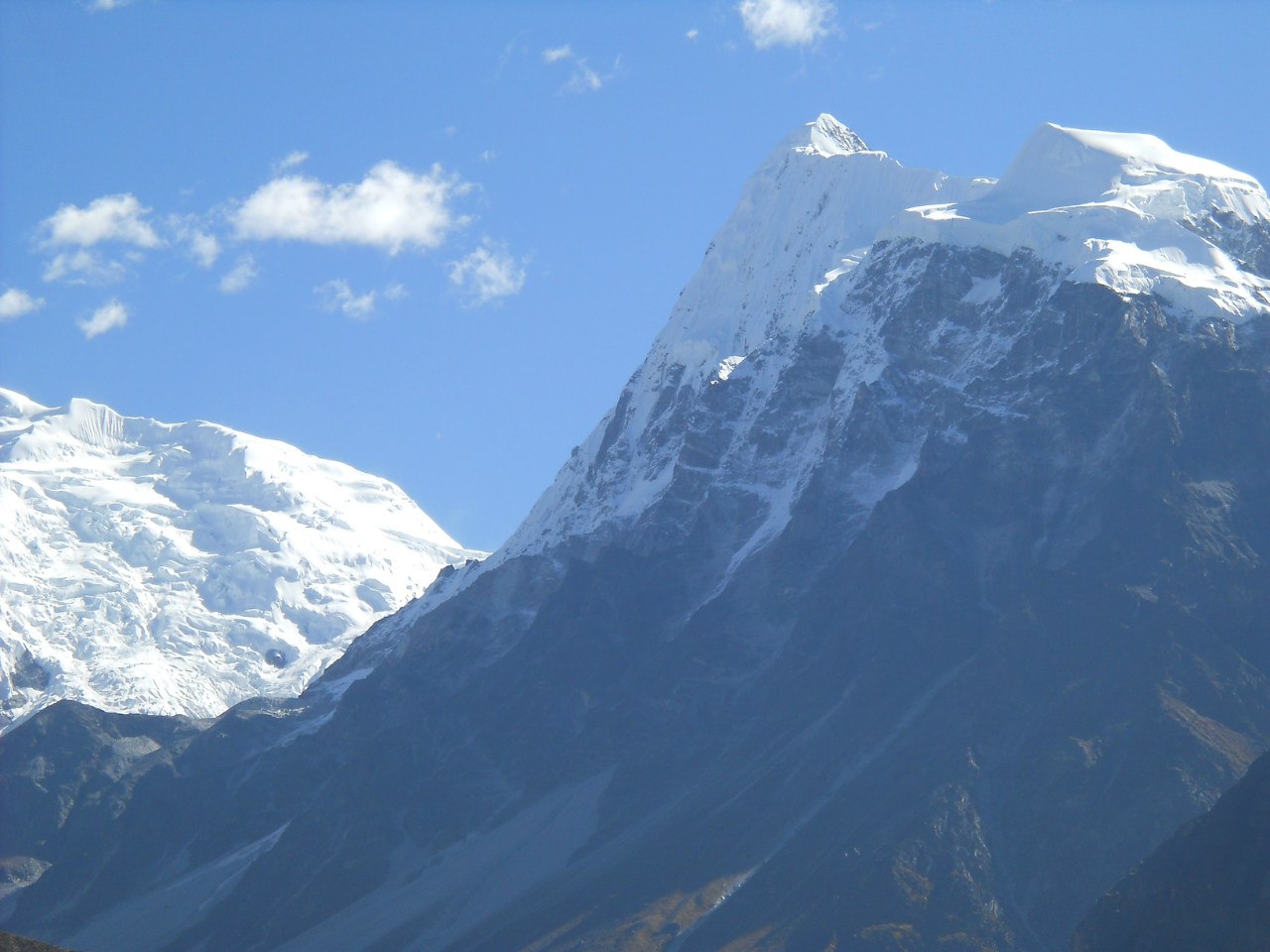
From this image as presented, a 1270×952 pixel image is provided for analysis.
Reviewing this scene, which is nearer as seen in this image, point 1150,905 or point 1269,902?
point 1269,902

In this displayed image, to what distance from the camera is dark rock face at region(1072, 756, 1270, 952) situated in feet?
595

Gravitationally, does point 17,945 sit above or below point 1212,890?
above

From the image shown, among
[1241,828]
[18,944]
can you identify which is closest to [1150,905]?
[1241,828]

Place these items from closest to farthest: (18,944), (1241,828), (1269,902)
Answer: (18,944) → (1269,902) → (1241,828)

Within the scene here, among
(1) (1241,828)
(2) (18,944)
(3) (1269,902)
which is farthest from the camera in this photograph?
(1) (1241,828)

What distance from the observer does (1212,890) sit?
187375mm

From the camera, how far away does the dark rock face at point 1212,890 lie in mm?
181250

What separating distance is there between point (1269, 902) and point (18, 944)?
107 metres

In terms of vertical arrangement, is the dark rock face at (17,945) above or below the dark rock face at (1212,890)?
above

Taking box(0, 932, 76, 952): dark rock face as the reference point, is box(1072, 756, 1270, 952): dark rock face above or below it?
below

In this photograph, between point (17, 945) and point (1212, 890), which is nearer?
point (17, 945)

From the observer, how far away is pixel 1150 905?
19425 cm

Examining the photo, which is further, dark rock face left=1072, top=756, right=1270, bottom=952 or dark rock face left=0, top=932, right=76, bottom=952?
dark rock face left=1072, top=756, right=1270, bottom=952

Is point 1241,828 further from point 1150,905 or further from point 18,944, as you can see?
point 18,944
